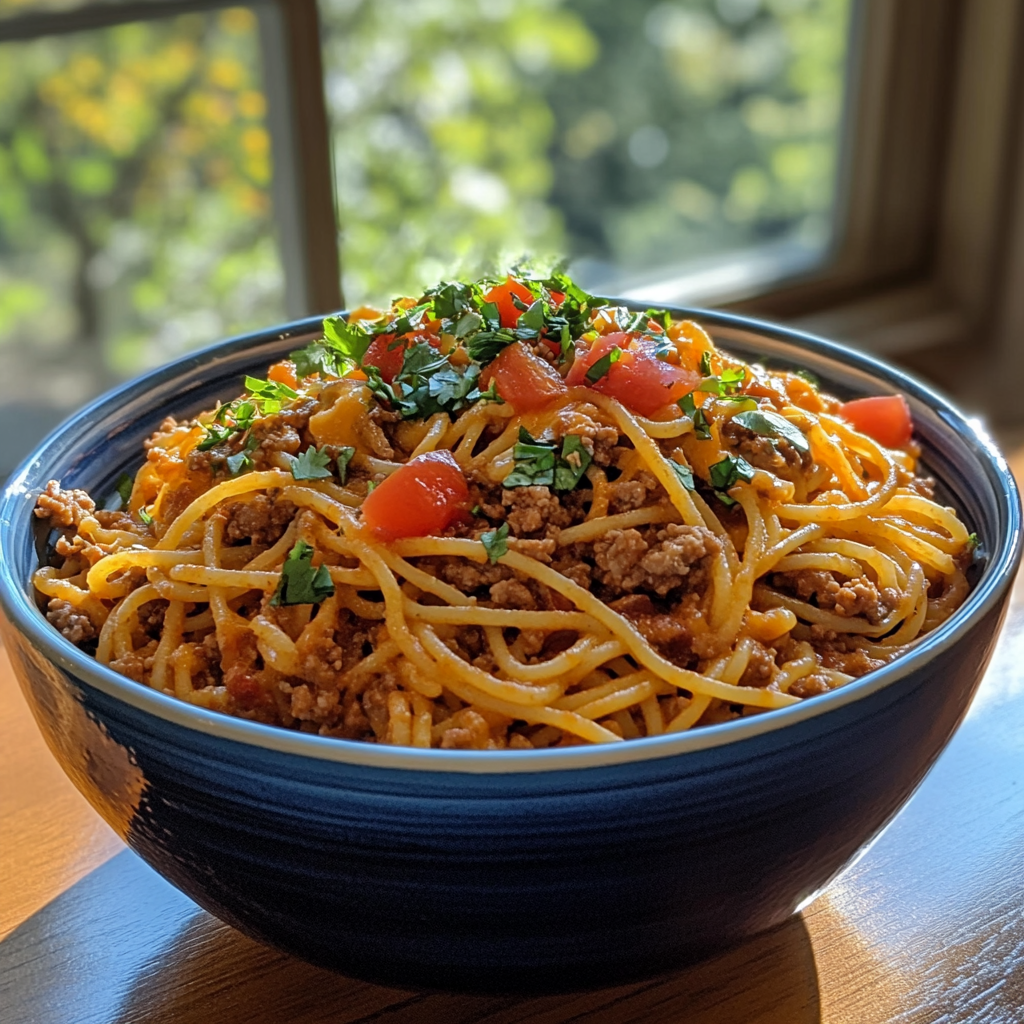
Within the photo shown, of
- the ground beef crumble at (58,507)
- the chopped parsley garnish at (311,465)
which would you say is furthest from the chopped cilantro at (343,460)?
the ground beef crumble at (58,507)

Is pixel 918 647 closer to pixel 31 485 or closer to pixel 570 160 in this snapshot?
pixel 31 485

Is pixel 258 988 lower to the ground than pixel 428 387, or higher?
lower

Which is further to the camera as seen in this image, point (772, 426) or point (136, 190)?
point (136, 190)

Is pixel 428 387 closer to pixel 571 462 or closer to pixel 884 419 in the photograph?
pixel 571 462

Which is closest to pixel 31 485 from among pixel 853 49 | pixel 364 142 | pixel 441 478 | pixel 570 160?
pixel 441 478

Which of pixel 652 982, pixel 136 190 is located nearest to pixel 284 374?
pixel 652 982

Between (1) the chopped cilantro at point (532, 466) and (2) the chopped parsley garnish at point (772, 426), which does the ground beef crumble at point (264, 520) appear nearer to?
(1) the chopped cilantro at point (532, 466)

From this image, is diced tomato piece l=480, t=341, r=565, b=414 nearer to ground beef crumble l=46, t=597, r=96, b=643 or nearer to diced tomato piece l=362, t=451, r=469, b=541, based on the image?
diced tomato piece l=362, t=451, r=469, b=541
